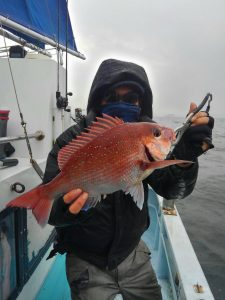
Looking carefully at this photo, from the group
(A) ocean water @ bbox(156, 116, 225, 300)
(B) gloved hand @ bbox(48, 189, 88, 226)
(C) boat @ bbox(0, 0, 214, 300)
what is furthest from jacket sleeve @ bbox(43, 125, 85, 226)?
(A) ocean water @ bbox(156, 116, 225, 300)

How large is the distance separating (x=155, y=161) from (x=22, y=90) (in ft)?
8.86

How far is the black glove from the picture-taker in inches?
78.5

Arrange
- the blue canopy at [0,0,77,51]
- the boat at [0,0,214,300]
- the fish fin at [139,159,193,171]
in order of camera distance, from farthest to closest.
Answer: the blue canopy at [0,0,77,51]
the boat at [0,0,214,300]
the fish fin at [139,159,193,171]

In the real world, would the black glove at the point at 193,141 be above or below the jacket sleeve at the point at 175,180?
above

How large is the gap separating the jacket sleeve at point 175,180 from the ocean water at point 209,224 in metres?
1.20

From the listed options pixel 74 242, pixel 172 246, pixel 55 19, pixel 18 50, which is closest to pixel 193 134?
pixel 74 242

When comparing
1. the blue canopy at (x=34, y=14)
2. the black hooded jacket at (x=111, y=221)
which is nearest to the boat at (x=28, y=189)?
the blue canopy at (x=34, y=14)

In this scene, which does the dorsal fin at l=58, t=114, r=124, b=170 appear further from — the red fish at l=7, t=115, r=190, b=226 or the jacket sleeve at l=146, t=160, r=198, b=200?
the jacket sleeve at l=146, t=160, r=198, b=200

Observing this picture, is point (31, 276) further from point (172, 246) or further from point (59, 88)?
point (59, 88)

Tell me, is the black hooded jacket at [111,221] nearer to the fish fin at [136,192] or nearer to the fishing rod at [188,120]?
the fishing rod at [188,120]

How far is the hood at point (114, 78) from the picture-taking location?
97.5 inches

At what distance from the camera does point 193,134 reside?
2004mm

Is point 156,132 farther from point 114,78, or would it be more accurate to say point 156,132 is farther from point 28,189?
point 28,189

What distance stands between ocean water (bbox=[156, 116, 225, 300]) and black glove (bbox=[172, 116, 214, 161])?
1376 mm
